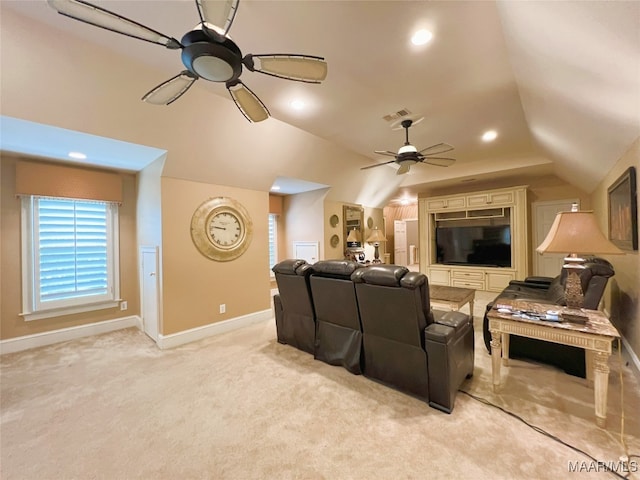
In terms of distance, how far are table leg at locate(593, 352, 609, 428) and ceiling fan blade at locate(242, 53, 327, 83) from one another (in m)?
2.58

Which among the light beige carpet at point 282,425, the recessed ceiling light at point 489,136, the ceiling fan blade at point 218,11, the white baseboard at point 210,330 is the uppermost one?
the recessed ceiling light at point 489,136

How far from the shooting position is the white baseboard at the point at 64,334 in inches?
129

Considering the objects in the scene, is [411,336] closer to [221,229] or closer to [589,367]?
[589,367]

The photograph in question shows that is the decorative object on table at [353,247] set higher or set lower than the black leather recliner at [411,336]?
higher

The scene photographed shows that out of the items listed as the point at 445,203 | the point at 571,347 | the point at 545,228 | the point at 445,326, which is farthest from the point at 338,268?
the point at 545,228

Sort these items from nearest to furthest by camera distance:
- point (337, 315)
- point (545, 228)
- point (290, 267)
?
point (337, 315)
point (290, 267)
point (545, 228)

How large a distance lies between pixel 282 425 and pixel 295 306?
1308 millimetres

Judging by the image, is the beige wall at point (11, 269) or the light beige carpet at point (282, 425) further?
the beige wall at point (11, 269)

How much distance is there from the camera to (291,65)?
1.60m

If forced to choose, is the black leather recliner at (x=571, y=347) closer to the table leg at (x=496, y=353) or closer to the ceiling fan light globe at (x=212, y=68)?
the table leg at (x=496, y=353)

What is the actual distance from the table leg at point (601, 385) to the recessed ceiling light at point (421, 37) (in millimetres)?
2585

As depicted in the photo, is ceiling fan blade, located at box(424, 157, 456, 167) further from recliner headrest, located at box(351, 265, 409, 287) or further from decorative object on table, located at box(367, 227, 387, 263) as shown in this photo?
decorative object on table, located at box(367, 227, 387, 263)

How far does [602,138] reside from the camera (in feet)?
8.96

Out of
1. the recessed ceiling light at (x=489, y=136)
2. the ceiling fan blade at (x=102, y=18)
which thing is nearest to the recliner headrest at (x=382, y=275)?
the ceiling fan blade at (x=102, y=18)
